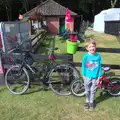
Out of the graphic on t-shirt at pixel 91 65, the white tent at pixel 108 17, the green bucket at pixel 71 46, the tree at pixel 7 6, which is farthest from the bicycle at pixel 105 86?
the tree at pixel 7 6

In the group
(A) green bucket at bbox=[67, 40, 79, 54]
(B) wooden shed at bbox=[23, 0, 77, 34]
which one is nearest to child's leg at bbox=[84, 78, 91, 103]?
(A) green bucket at bbox=[67, 40, 79, 54]

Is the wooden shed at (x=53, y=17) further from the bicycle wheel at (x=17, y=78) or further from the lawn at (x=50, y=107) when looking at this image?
the lawn at (x=50, y=107)

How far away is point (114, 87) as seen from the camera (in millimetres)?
4254

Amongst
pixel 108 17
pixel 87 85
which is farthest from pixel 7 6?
pixel 87 85

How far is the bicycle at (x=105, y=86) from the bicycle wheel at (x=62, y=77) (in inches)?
6.8

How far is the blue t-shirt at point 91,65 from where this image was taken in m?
3.67

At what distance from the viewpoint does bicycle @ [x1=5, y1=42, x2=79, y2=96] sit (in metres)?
4.37

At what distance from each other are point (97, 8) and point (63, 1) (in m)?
7.71

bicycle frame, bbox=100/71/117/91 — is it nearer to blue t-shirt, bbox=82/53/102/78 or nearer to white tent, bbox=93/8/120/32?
blue t-shirt, bbox=82/53/102/78

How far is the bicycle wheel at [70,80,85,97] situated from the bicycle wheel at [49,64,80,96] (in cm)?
15

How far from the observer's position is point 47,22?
23938 mm

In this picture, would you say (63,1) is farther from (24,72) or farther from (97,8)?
(24,72)

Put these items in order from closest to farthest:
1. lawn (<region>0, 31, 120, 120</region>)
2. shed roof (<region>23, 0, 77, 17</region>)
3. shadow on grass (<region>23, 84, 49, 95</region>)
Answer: lawn (<region>0, 31, 120, 120</region>) < shadow on grass (<region>23, 84, 49, 95</region>) < shed roof (<region>23, 0, 77, 17</region>)

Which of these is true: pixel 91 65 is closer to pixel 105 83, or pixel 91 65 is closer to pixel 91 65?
pixel 91 65
